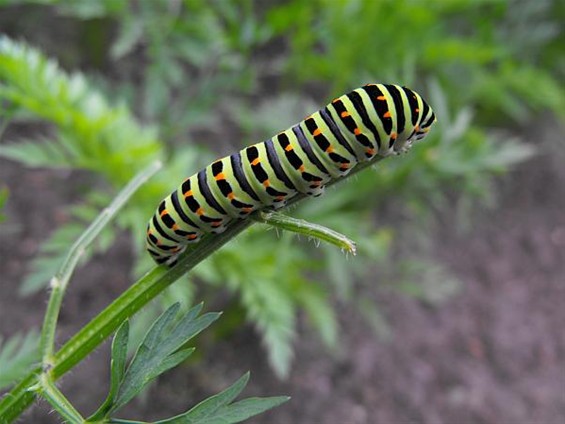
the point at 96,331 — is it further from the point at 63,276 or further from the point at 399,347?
the point at 399,347

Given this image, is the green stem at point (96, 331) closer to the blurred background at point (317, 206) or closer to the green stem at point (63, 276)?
the green stem at point (63, 276)

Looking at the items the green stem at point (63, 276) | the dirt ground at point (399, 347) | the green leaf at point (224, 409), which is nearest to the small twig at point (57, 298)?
the green stem at point (63, 276)

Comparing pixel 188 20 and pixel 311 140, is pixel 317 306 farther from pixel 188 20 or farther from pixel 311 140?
pixel 311 140

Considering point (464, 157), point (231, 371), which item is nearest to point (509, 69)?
point (464, 157)

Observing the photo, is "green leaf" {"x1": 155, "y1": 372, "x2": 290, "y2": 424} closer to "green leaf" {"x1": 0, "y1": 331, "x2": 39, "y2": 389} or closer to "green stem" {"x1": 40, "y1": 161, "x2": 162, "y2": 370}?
"green stem" {"x1": 40, "y1": 161, "x2": 162, "y2": 370}

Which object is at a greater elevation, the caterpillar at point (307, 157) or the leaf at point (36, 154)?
the leaf at point (36, 154)

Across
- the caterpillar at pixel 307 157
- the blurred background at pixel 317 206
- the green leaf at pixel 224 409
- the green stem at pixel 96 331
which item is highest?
the blurred background at pixel 317 206

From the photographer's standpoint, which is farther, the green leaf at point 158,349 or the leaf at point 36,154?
the leaf at point 36,154
